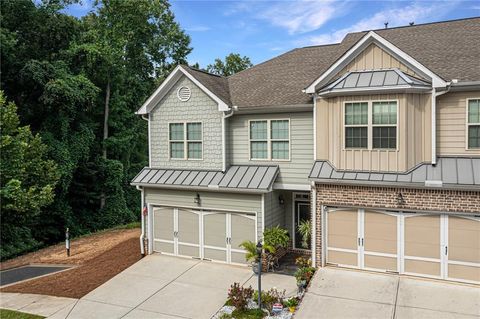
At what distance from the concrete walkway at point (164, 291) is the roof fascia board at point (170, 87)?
603 cm

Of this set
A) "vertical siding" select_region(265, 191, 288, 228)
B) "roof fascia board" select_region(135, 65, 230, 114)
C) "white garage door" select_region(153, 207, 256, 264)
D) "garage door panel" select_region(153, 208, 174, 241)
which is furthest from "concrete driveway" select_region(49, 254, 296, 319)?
"roof fascia board" select_region(135, 65, 230, 114)

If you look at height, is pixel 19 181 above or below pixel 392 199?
above

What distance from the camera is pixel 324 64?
16438 mm

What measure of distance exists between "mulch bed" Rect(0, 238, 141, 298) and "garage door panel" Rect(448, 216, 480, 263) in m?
11.1

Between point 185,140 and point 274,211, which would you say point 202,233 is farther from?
point 185,140

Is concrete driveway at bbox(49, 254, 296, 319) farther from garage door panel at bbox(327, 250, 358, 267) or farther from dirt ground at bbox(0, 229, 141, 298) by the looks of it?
garage door panel at bbox(327, 250, 358, 267)

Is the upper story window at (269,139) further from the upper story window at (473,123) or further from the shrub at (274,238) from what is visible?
the upper story window at (473,123)

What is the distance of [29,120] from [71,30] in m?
6.59

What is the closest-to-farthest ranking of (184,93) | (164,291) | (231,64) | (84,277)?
(164,291), (84,277), (184,93), (231,64)

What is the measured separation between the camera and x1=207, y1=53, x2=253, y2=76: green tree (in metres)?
39.9

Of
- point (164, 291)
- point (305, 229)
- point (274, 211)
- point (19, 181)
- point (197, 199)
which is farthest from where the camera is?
point (19, 181)

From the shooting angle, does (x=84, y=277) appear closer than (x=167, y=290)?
No

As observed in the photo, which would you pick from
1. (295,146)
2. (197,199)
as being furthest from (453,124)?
(197,199)

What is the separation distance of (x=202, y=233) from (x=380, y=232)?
6.54 metres
